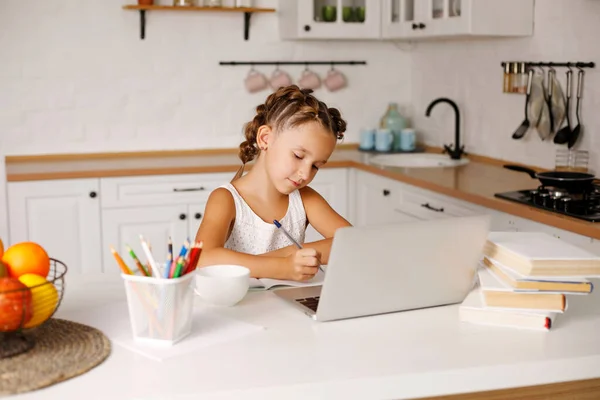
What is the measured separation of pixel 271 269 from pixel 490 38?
8.00 feet

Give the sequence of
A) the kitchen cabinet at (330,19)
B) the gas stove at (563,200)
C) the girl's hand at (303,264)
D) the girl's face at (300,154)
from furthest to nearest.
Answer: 1. the kitchen cabinet at (330,19)
2. the gas stove at (563,200)
3. the girl's face at (300,154)
4. the girl's hand at (303,264)

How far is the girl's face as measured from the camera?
2018mm

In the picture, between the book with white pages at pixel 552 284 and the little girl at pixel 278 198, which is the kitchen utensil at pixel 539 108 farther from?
the book with white pages at pixel 552 284

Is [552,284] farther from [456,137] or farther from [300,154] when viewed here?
[456,137]

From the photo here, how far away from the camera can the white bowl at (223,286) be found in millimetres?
1586

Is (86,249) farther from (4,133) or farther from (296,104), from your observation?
(296,104)

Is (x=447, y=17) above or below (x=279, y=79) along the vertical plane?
above

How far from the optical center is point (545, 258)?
1482 millimetres

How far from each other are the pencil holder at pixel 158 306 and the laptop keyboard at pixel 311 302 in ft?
0.93

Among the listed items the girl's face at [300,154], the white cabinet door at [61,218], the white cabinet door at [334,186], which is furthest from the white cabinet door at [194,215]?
the girl's face at [300,154]

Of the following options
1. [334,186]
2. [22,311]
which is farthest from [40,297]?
[334,186]

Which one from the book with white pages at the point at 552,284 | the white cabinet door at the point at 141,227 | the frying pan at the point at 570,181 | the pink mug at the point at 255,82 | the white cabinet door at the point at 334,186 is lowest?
the white cabinet door at the point at 141,227

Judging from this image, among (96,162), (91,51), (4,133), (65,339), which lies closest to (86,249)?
(96,162)

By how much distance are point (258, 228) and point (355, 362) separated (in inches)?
40.3
